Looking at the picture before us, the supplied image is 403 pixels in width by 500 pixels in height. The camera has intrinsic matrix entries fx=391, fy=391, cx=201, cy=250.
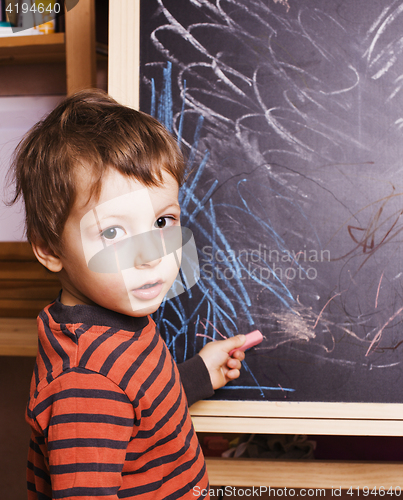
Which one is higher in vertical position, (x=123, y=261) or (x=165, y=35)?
(x=165, y=35)

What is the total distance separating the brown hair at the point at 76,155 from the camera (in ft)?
1.57

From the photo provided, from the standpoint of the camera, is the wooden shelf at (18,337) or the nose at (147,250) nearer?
the nose at (147,250)

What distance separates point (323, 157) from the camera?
26.7 inches

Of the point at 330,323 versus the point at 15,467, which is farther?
the point at 15,467

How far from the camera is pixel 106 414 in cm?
43

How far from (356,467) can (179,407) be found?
445 mm

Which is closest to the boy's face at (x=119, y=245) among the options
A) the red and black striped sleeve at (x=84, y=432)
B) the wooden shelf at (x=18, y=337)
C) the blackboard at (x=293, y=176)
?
the red and black striped sleeve at (x=84, y=432)

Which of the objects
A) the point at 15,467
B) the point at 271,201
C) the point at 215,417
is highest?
the point at 271,201

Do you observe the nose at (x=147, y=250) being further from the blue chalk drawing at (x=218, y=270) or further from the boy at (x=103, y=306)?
the blue chalk drawing at (x=218, y=270)

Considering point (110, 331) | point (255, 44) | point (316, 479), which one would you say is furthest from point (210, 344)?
point (255, 44)

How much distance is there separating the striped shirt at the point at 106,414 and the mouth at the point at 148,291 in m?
0.06

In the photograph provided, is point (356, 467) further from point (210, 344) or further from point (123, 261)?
point (123, 261)

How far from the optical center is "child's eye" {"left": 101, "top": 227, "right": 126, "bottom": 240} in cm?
46

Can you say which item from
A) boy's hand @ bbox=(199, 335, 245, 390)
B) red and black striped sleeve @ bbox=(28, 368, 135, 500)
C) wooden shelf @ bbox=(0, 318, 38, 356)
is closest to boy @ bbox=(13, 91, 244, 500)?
Answer: red and black striped sleeve @ bbox=(28, 368, 135, 500)
